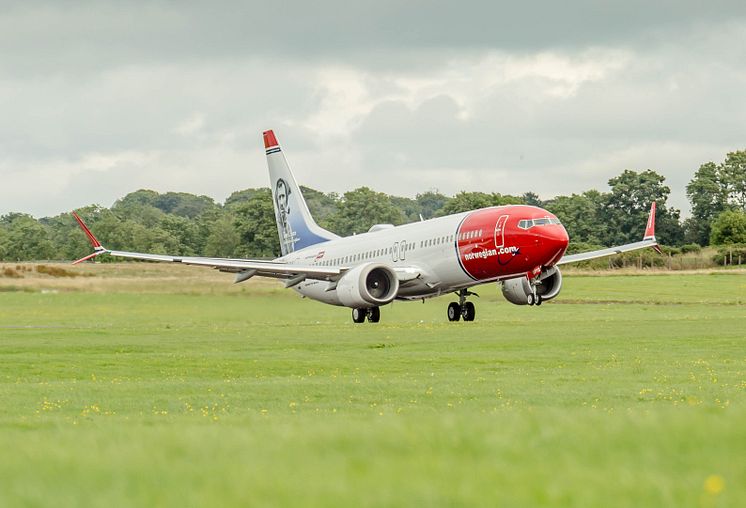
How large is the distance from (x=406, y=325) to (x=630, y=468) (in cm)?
4742

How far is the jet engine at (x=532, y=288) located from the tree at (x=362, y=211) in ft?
365

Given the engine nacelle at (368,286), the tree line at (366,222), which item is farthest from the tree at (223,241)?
the engine nacelle at (368,286)

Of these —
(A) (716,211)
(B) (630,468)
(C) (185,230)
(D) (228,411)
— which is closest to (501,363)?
(D) (228,411)

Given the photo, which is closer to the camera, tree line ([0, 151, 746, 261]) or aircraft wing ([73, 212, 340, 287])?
aircraft wing ([73, 212, 340, 287])

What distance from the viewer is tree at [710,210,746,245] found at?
16212 centimetres

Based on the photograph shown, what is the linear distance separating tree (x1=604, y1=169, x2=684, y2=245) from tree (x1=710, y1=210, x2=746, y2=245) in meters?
13.2

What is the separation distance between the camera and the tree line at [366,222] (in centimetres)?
13500

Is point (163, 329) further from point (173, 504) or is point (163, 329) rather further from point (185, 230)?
point (185, 230)

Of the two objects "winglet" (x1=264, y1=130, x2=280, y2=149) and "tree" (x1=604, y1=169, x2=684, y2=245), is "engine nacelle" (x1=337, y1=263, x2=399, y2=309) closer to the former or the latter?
"winglet" (x1=264, y1=130, x2=280, y2=149)

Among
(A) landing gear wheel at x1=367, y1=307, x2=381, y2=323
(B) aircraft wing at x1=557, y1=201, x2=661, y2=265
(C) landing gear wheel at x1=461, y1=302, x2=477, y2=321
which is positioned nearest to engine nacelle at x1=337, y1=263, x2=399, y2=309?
(A) landing gear wheel at x1=367, y1=307, x2=381, y2=323

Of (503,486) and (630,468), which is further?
(630,468)

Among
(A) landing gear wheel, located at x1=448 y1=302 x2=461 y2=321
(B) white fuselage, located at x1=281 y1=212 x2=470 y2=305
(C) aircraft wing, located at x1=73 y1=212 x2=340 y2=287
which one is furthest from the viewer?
(A) landing gear wheel, located at x1=448 y1=302 x2=461 y2=321

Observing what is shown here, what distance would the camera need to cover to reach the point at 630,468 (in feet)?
35.7

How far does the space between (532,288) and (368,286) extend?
7.68 metres
